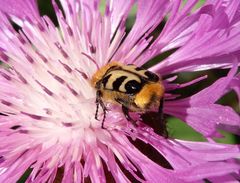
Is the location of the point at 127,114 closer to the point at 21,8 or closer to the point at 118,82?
the point at 118,82

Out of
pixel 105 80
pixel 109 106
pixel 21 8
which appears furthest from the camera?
pixel 21 8

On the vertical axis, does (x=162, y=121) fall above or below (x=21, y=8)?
below

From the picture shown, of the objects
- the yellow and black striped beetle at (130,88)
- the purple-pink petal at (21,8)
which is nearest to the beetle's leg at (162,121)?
the yellow and black striped beetle at (130,88)

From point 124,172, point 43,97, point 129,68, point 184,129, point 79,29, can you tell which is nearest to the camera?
point 129,68

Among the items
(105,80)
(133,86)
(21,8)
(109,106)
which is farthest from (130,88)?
(21,8)

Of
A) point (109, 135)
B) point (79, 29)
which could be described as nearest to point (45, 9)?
point (79, 29)

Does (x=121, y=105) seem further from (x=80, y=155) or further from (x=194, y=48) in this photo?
(x=194, y=48)

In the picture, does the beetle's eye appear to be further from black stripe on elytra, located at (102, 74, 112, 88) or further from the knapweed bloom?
the knapweed bloom
